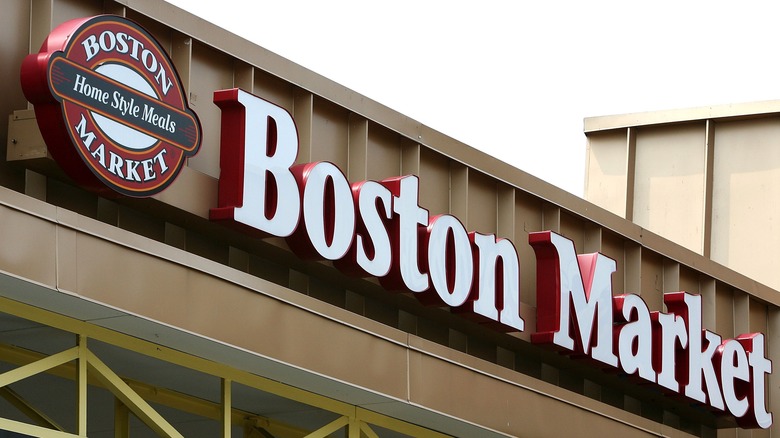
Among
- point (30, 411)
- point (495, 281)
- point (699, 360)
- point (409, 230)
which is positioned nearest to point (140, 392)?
point (30, 411)

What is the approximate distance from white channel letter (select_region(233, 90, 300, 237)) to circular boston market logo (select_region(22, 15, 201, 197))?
0.79 m

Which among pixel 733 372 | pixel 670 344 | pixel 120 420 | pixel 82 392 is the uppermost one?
pixel 670 344

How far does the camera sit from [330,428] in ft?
50.3

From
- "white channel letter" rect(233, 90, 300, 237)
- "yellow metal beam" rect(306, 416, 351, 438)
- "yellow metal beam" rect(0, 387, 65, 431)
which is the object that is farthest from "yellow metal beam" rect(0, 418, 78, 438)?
"yellow metal beam" rect(306, 416, 351, 438)

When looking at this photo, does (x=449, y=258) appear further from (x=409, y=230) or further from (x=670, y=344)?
(x=670, y=344)

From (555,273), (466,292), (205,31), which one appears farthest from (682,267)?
(205,31)

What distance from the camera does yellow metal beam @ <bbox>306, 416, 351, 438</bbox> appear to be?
49.6 ft

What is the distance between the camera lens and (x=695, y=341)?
21.5 metres

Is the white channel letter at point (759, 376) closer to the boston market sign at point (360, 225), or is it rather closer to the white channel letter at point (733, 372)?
the boston market sign at point (360, 225)

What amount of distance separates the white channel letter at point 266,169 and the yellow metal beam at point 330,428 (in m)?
2.03

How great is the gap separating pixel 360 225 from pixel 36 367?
4.56m

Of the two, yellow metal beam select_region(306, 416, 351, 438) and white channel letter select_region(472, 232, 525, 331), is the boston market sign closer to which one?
white channel letter select_region(472, 232, 525, 331)

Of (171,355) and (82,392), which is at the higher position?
(171,355)

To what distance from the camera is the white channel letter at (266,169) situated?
14.4m
